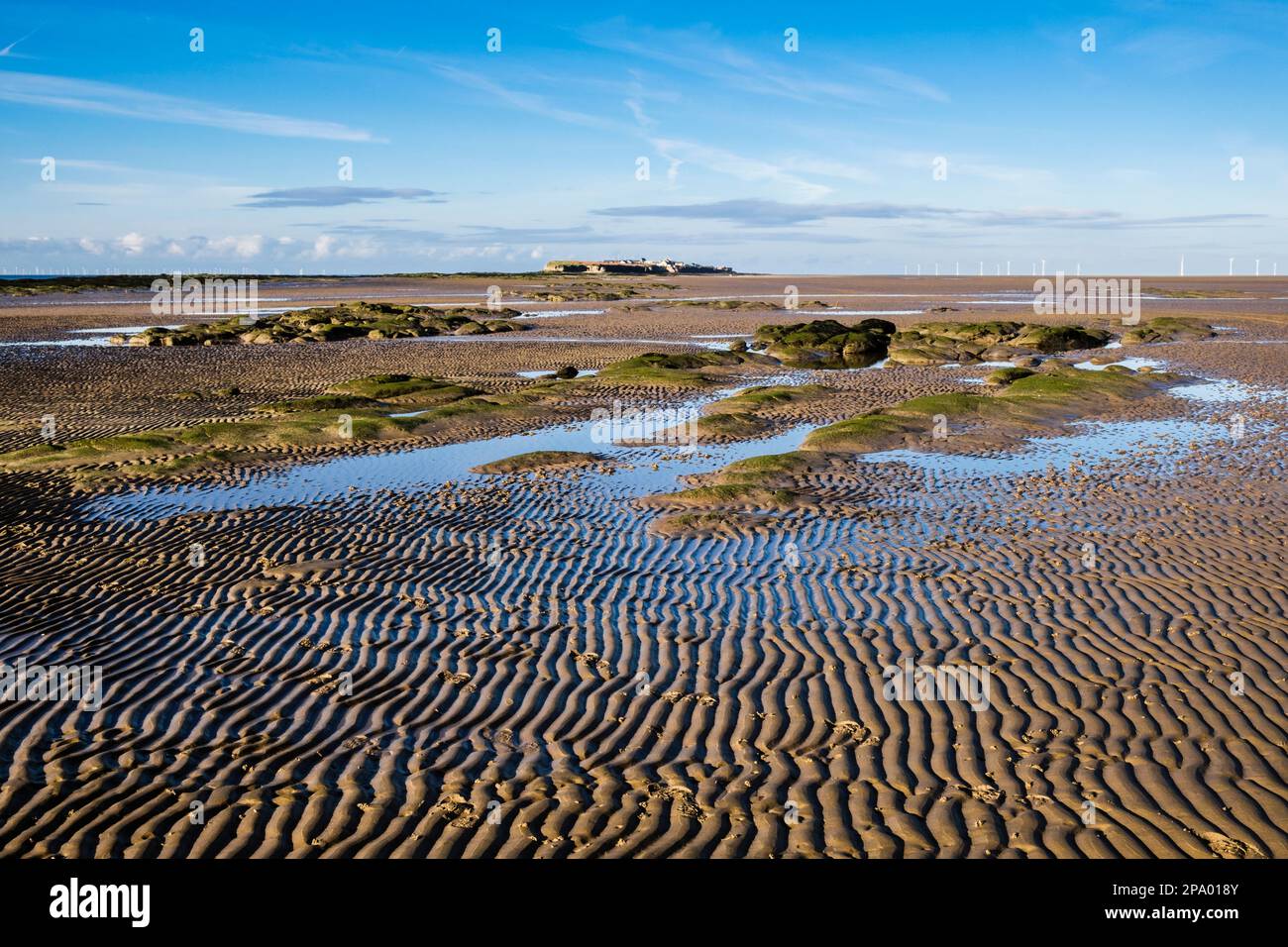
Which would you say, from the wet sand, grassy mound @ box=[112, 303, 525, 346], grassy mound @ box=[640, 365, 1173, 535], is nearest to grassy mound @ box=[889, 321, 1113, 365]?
grassy mound @ box=[640, 365, 1173, 535]

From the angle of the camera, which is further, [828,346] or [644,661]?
[828,346]

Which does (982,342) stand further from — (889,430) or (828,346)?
(889,430)

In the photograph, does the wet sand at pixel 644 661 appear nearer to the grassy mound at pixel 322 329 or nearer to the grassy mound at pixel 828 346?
the grassy mound at pixel 828 346

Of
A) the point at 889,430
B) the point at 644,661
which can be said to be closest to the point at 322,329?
the point at 889,430

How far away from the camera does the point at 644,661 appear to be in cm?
1070

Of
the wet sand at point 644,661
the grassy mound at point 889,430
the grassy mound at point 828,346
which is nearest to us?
the wet sand at point 644,661

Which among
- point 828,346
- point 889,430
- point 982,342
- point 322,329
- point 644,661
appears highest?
point 322,329

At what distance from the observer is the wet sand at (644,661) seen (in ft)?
24.8

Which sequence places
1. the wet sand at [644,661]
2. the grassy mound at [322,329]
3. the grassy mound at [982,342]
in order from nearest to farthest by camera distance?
the wet sand at [644,661]
the grassy mound at [982,342]
the grassy mound at [322,329]

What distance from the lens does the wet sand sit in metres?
7.55

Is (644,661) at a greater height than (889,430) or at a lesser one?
lesser

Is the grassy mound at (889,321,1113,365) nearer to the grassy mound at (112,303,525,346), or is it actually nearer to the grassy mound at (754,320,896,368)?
the grassy mound at (754,320,896,368)

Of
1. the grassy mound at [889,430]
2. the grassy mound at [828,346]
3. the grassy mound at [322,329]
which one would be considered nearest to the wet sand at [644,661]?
the grassy mound at [889,430]

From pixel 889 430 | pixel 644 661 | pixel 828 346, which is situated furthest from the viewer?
pixel 828 346
